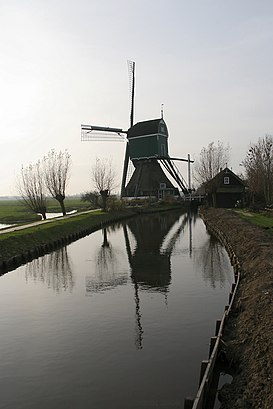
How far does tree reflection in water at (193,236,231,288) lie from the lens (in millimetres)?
18091

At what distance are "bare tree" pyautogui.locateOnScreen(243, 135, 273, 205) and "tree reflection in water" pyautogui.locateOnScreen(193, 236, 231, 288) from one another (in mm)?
18193

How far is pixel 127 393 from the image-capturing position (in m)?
8.14

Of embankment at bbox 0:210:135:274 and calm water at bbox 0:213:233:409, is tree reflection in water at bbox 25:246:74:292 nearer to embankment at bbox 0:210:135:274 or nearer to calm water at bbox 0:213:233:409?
calm water at bbox 0:213:233:409

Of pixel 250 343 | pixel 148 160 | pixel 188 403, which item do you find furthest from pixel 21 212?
pixel 188 403

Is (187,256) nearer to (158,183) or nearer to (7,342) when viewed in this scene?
(7,342)

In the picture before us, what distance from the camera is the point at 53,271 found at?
2134 centimetres

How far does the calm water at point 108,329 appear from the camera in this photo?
328 inches

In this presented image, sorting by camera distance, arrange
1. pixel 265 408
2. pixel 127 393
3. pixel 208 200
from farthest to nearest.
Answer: pixel 208 200
pixel 127 393
pixel 265 408

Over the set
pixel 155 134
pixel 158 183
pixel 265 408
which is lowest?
pixel 265 408

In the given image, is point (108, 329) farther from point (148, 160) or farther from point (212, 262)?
point (148, 160)

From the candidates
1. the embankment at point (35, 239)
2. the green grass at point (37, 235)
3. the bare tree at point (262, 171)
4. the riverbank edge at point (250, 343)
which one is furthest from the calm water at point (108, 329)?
the bare tree at point (262, 171)

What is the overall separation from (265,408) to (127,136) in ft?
227

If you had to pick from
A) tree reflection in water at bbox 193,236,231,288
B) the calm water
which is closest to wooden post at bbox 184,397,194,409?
the calm water

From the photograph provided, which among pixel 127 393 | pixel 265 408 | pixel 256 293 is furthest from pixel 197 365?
pixel 256 293
